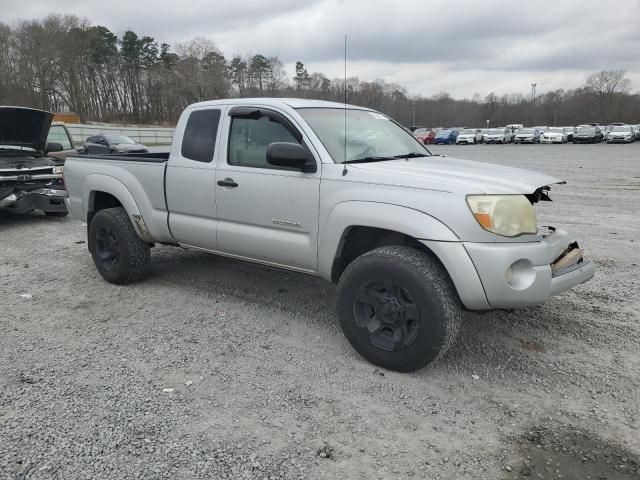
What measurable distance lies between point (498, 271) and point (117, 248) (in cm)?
397

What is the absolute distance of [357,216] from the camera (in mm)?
3852

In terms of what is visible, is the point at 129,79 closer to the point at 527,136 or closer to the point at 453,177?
the point at 527,136

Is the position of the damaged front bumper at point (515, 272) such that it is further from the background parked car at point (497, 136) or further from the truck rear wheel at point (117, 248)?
the background parked car at point (497, 136)

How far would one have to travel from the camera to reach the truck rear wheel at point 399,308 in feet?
11.5

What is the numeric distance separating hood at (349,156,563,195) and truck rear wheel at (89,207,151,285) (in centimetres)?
274

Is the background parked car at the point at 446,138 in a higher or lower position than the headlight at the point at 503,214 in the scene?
lower

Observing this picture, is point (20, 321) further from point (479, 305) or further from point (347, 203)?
point (479, 305)

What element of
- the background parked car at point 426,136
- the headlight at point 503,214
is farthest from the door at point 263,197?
the background parked car at point 426,136

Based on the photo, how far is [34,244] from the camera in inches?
314

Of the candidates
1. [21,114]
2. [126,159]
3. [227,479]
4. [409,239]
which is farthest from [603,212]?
[21,114]

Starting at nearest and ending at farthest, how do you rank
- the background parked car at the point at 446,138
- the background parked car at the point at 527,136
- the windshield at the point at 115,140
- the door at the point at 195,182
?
the door at the point at 195,182
the windshield at the point at 115,140
the background parked car at the point at 527,136
the background parked car at the point at 446,138

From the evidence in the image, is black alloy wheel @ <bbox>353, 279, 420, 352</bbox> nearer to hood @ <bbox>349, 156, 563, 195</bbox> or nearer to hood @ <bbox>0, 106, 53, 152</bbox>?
hood @ <bbox>349, 156, 563, 195</bbox>

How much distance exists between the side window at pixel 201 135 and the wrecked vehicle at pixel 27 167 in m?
4.91

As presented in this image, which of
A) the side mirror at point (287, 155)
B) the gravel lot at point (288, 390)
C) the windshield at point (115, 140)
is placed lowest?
the gravel lot at point (288, 390)
